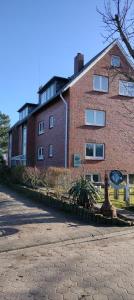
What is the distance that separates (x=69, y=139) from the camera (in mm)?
24219

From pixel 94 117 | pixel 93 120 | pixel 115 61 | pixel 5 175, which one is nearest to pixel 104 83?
pixel 115 61

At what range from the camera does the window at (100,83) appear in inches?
1010

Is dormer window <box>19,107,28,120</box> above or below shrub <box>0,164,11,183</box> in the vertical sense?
above

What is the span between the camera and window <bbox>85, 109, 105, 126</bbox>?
82.8 ft

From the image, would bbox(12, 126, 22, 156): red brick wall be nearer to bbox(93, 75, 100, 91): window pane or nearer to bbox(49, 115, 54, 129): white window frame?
bbox(49, 115, 54, 129): white window frame

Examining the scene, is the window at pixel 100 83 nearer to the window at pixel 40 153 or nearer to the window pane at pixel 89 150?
the window pane at pixel 89 150

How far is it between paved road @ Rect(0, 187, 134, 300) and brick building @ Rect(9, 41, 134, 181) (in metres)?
13.9

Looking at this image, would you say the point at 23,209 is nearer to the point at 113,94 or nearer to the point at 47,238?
the point at 47,238

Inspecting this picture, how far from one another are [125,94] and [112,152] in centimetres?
456

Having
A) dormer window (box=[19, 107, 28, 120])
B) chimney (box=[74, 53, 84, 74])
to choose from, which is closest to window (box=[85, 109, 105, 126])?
Result: chimney (box=[74, 53, 84, 74])

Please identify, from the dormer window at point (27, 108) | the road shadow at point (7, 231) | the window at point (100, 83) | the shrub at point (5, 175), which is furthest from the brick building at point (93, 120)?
the road shadow at point (7, 231)

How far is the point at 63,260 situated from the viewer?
6.70 m

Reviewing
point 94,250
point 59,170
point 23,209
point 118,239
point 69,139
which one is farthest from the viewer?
point 69,139

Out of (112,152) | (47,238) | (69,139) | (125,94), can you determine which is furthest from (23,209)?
(125,94)
